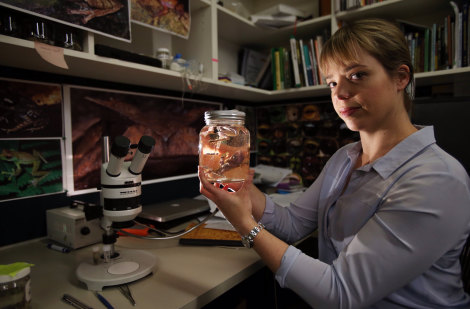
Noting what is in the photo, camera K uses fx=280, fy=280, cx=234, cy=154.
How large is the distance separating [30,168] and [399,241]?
127cm

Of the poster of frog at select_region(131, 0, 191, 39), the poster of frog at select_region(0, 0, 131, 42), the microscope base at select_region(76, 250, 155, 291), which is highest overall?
the poster of frog at select_region(131, 0, 191, 39)

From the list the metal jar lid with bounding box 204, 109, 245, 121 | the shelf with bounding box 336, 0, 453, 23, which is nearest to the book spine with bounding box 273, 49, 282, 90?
the shelf with bounding box 336, 0, 453, 23

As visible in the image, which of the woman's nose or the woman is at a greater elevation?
the woman's nose

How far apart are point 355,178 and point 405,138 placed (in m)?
0.18

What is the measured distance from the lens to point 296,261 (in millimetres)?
692

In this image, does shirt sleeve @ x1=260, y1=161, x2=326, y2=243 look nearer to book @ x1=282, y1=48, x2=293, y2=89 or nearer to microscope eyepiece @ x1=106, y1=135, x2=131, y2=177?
microscope eyepiece @ x1=106, y1=135, x2=131, y2=177

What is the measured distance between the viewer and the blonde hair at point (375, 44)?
0.77m

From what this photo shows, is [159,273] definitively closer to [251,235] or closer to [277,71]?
[251,235]

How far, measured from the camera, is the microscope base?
2.44 ft

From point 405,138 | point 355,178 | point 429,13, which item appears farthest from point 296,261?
point 429,13

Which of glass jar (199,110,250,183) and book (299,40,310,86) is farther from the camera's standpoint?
book (299,40,310,86)

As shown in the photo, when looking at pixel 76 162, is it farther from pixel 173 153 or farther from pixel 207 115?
pixel 207 115

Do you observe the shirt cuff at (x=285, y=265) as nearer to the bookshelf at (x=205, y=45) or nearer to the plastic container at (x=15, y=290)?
the plastic container at (x=15, y=290)

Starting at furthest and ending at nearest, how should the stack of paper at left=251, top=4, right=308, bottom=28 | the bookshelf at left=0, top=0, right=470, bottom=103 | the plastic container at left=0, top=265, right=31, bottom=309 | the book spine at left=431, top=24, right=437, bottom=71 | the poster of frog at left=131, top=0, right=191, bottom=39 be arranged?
the stack of paper at left=251, top=4, right=308, bottom=28
the book spine at left=431, top=24, right=437, bottom=71
the poster of frog at left=131, top=0, right=191, bottom=39
the bookshelf at left=0, top=0, right=470, bottom=103
the plastic container at left=0, top=265, right=31, bottom=309
